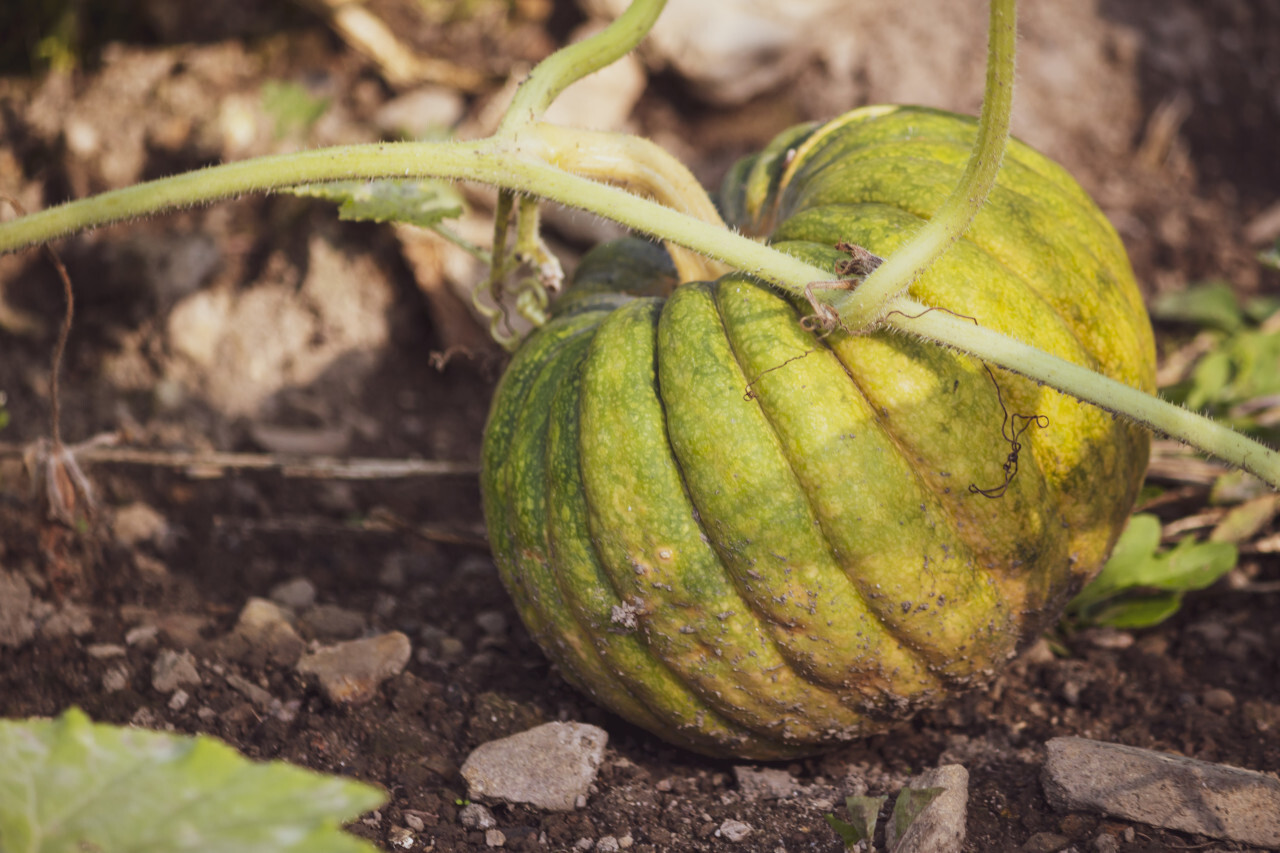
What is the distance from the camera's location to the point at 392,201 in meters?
2.94

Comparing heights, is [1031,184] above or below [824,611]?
above

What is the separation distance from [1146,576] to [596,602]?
1.58 metres

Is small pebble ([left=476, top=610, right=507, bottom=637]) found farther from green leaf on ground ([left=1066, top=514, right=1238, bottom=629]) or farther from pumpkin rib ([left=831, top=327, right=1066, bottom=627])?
green leaf on ground ([left=1066, top=514, right=1238, bottom=629])

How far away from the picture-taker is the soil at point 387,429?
255 centimetres

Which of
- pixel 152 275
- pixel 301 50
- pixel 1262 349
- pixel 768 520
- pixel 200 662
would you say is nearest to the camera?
pixel 768 520

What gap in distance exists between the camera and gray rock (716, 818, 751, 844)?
7.52 ft

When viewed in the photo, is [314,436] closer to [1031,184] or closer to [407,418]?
[407,418]

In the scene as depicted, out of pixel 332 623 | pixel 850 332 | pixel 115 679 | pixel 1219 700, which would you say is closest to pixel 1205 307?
pixel 1219 700

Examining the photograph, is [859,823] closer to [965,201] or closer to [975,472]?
[975,472]

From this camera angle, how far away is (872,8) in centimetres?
528

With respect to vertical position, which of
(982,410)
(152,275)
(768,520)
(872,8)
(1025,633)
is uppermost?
(872,8)

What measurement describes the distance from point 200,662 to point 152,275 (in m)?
2.25

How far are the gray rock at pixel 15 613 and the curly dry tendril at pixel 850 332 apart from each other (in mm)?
1959

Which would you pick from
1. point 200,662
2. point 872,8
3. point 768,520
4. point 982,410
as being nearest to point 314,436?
point 200,662
